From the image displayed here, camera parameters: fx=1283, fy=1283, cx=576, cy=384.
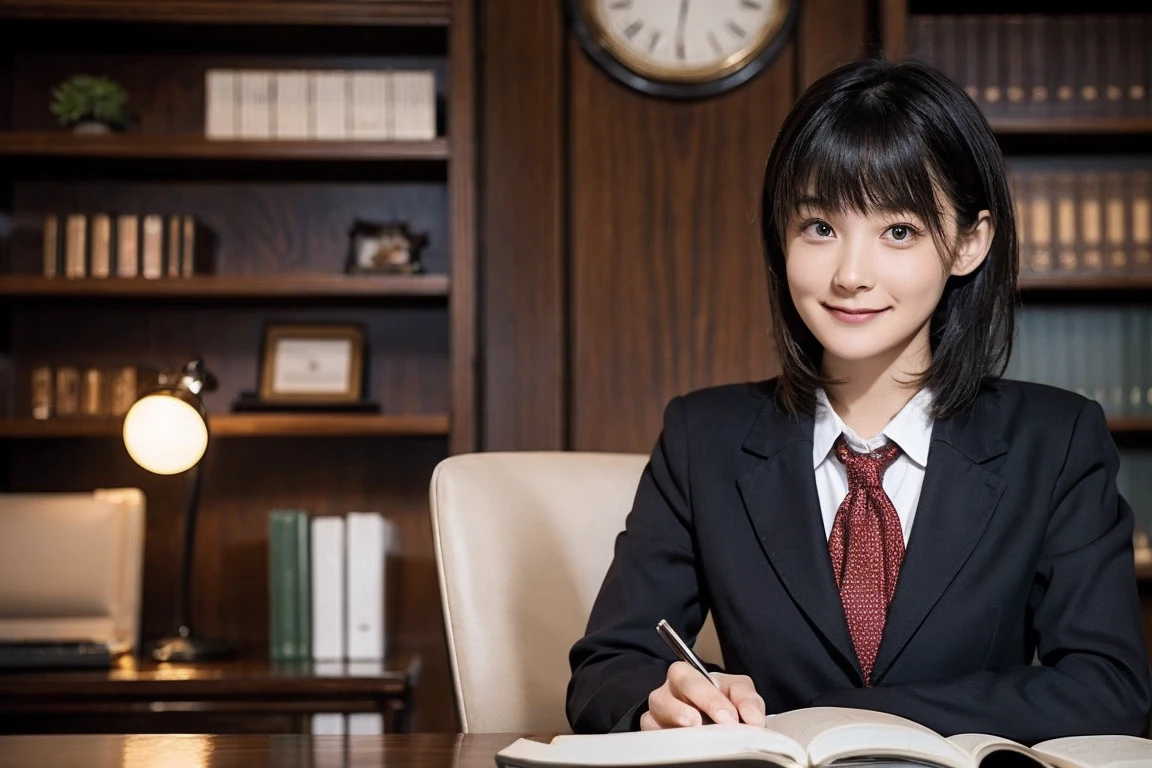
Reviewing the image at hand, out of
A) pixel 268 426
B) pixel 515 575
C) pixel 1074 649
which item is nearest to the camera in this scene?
pixel 1074 649

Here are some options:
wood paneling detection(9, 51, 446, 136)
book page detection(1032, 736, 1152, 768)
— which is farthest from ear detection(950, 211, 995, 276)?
wood paneling detection(9, 51, 446, 136)

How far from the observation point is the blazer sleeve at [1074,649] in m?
1.09

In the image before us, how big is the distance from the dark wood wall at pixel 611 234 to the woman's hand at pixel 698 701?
5.92ft

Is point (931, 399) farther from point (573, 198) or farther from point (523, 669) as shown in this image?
point (573, 198)

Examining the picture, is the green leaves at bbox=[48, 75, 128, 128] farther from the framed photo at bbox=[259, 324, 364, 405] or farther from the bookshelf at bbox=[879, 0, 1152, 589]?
the bookshelf at bbox=[879, 0, 1152, 589]

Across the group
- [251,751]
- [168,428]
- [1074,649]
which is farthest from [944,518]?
[168,428]

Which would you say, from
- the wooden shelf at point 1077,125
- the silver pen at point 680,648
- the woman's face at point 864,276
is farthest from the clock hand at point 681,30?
the silver pen at point 680,648

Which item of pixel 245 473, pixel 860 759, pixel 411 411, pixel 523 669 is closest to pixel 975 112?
pixel 860 759

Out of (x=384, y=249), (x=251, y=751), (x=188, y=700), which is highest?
(x=384, y=249)

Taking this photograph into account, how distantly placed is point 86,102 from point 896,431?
6.93 feet

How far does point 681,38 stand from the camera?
9.46ft

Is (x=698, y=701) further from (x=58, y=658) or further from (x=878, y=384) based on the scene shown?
(x=58, y=658)

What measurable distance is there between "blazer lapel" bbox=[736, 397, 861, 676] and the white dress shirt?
0.06 feet

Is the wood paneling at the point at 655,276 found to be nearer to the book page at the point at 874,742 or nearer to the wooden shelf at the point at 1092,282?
the wooden shelf at the point at 1092,282
